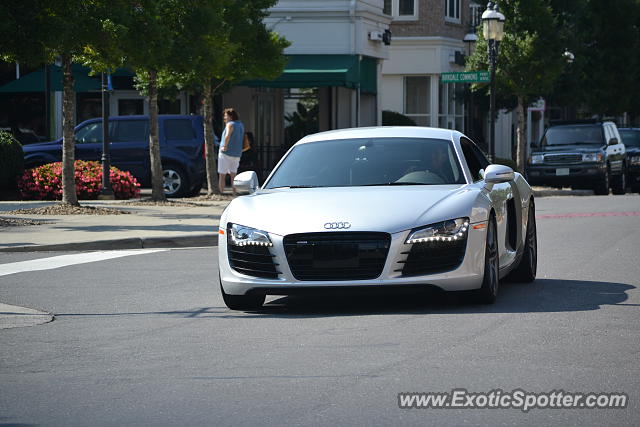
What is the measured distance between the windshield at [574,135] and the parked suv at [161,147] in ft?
35.7

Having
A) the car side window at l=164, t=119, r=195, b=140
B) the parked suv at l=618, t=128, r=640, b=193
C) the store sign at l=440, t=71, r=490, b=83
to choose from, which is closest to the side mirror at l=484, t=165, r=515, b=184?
the car side window at l=164, t=119, r=195, b=140

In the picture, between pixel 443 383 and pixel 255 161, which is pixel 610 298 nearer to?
pixel 443 383

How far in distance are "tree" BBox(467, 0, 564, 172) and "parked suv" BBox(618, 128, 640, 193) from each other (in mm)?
2833

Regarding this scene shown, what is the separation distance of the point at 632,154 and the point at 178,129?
14628 millimetres

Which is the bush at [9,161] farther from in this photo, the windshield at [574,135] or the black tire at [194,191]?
the windshield at [574,135]

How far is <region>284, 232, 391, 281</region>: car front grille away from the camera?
30.7ft

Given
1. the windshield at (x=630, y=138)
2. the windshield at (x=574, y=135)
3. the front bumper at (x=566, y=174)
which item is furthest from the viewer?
the windshield at (x=630, y=138)

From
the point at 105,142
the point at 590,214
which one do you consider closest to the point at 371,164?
the point at 590,214

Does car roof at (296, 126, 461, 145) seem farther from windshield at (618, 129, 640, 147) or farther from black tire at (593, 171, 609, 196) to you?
windshield at (618, 129, 640, 147)

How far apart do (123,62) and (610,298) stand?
46.2ft

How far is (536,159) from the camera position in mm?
34281

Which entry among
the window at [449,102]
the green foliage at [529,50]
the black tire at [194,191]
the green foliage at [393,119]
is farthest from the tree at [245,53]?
the window at [449,102]

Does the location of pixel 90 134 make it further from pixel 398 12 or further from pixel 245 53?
pixel 398 12

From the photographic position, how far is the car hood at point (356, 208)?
9383mm
